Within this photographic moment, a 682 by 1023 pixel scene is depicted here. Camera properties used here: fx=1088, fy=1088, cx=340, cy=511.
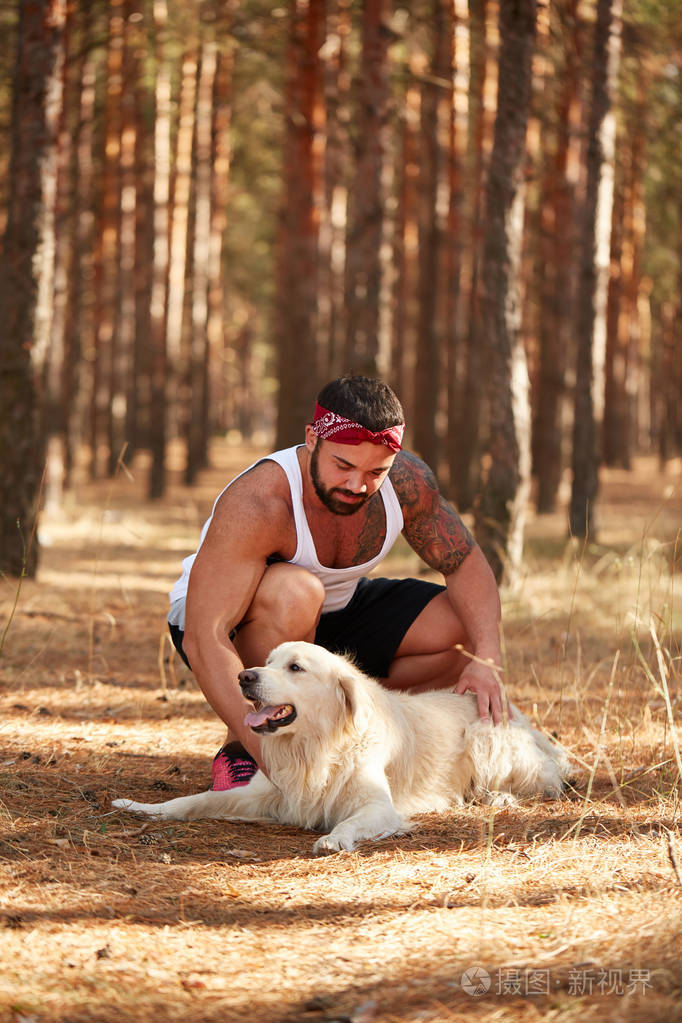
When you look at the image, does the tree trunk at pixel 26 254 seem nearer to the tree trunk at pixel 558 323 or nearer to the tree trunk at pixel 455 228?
the tree trunk at pixel 455 228

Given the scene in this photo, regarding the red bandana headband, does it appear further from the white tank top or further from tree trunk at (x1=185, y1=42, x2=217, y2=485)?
tree trunk at (x1=185, y1=42, x2=217, y2=485)

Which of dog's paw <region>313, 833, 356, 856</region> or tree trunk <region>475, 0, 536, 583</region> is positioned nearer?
dog's paw <region>313, 833, 356, 856</region>

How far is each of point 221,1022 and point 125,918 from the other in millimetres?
693

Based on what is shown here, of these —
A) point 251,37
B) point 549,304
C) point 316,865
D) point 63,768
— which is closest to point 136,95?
point 251,37

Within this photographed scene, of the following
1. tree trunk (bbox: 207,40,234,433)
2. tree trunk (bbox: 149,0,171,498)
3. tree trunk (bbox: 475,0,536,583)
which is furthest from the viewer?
tree trunk (bbox: 207,40,234,433)

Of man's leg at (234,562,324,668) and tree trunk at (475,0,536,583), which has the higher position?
tree trunk at (475,0,536,583)

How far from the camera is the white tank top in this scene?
451 cm

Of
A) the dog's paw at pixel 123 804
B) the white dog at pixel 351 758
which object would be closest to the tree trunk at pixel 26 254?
the dog's paw at pixel 123 804

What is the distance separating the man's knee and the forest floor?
826 millimetres

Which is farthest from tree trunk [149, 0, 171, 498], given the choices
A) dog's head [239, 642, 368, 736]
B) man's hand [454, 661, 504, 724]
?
dog's head [239, 642, 368, 736]

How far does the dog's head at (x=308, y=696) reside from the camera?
3.96 metres

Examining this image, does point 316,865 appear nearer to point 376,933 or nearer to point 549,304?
point 376,933

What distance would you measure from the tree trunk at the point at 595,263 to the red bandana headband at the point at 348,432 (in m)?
8.58

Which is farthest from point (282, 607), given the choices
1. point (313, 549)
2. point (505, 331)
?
point (505, 331)
